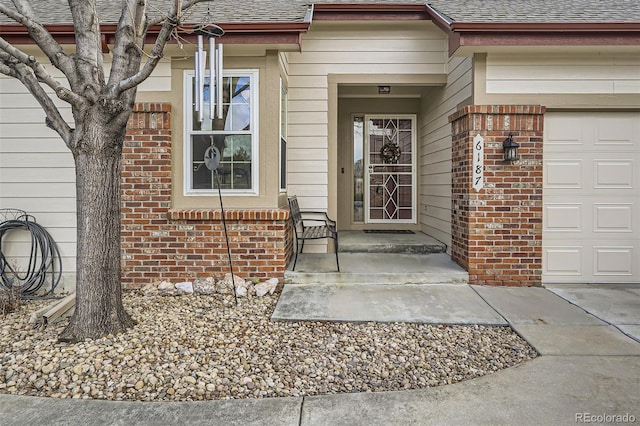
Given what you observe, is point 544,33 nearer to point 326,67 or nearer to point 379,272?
point 326,67

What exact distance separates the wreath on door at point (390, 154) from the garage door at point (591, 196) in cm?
284

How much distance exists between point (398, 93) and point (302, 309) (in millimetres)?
4630

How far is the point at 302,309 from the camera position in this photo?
3703 mm

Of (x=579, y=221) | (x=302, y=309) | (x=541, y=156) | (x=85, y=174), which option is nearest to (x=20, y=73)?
(x=85, y=174)

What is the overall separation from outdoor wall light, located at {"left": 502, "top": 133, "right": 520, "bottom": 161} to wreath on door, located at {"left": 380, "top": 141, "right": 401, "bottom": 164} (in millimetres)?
2801

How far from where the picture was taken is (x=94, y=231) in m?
3.04

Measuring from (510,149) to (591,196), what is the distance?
1.25 m

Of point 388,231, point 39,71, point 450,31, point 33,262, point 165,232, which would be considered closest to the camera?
point 39,71

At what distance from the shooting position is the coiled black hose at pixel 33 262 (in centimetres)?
452

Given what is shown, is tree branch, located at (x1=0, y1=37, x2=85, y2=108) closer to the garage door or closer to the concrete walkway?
the concrete walkway

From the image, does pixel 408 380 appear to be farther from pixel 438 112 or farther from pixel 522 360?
pixel 438 112

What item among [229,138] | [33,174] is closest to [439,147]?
[229,138]

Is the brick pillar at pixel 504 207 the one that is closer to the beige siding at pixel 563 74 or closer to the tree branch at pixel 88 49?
the beige siding at pixel 563 74

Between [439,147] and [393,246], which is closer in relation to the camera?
[393,246]
